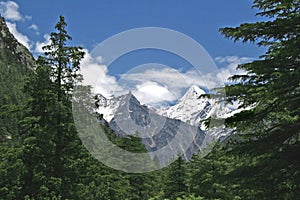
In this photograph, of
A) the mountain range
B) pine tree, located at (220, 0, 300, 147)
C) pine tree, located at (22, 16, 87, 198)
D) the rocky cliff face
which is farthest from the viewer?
the rocky cliff face

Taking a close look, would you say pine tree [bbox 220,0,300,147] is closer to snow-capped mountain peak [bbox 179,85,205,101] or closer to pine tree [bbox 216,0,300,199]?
pine tree [bbox 216,0,300,199]

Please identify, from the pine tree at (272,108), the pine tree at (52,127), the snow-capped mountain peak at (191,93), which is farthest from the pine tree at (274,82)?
the pine tree at (52,127)

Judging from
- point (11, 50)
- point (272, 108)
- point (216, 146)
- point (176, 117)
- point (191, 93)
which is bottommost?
point (272, 108)

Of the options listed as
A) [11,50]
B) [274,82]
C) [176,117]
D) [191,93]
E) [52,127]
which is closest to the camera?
[274,82]

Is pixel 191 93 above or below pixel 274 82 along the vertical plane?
above

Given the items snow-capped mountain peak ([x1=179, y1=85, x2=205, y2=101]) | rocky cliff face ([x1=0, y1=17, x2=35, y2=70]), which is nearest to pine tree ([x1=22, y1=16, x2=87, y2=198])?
snow-capped mountain peak ([x1=179, y1=85, x2=205, y2=101])

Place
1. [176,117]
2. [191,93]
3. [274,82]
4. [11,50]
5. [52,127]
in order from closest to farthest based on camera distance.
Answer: [274,82]
[191,93]
[176,117]
[52,127]
[11,50]

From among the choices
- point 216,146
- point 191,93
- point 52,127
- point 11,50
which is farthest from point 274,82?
Answer: point 11,50

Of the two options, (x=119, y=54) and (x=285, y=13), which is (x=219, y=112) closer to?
(x=285, y=13)

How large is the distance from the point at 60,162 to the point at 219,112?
8.77 m

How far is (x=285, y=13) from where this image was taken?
9.52 m

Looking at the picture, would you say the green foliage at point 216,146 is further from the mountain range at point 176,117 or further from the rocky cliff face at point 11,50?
the rocky cliff face at point 11,50

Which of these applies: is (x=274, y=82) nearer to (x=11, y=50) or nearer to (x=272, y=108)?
(x=272, y=108)

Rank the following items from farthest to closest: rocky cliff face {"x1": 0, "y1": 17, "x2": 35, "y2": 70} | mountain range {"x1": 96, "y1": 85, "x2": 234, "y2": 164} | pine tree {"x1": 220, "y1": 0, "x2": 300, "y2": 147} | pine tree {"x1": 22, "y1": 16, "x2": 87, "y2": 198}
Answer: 1. rocky cliff face {"x1": 0, "y1": 17, "x2": 35, "y2": 70}
2. pine tree {"x1": 22, "y1": 16, "x2": 87, "y2": 198}
3. mountain range {"x1": 96, "y1": 85, "x2": 234, "y2": 164}
4. pine tree {"x1": 220, "y1": 0, "x2": 300, "y2": 147}
